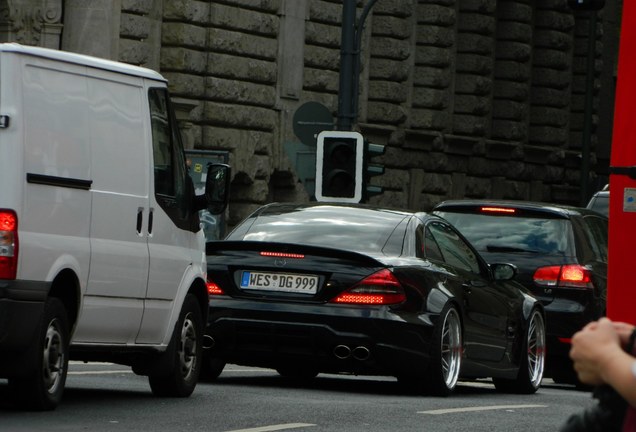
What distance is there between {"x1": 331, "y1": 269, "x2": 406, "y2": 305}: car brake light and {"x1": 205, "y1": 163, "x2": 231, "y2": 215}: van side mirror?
1031mm

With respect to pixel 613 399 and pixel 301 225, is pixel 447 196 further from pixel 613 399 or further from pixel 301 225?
pixel 613 399

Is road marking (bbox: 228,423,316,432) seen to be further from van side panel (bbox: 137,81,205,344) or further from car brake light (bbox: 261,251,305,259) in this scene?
car brake light (bbox: 261,251,305,259)

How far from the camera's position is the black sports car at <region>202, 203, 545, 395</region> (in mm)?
12594

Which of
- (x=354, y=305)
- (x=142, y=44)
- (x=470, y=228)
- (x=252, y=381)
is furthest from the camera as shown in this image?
(x=142, y=44)

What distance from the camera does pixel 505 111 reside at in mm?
41094

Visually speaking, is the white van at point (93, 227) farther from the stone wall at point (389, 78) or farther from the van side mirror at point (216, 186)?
the stone wall at point (389, 78)

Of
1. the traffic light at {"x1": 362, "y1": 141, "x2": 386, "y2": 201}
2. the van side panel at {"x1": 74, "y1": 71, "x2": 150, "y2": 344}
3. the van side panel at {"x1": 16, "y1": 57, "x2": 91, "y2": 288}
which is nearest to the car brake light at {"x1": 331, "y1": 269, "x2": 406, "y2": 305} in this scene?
the van side panel at {"x1": 74, "y1": 71, "x2": 150, "y2": 344}

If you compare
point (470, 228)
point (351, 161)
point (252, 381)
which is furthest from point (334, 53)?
point (252, 381)

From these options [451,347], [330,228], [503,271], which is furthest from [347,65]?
[451,347]

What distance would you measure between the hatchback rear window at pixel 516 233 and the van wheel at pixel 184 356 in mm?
4358

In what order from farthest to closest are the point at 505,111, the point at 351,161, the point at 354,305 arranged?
the point at 505,111, the point at 351,161, the point at 354,305

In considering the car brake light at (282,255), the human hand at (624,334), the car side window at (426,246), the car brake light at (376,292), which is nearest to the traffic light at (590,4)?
the car side window at (426,246)

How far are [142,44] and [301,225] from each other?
1520 centimetres

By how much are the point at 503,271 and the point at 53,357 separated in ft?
16.0
